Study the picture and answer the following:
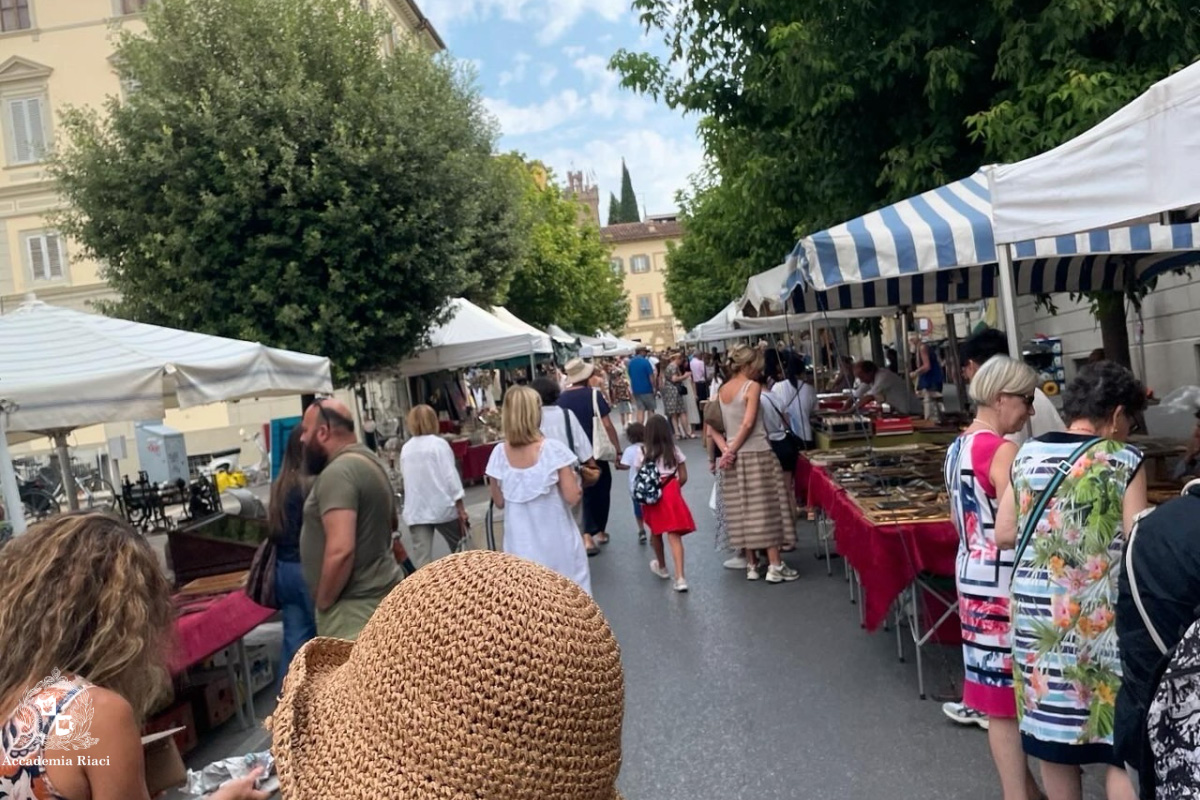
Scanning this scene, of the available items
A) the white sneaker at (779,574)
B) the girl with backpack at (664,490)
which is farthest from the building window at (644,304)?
the white sneaker at (779,574)

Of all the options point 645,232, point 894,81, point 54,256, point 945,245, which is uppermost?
point 645,232

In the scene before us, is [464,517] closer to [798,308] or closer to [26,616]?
[798,308]

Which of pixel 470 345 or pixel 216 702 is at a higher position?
pixel 470 345

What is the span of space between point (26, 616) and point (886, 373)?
39.5 feet

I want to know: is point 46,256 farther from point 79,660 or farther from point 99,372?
point 79,660

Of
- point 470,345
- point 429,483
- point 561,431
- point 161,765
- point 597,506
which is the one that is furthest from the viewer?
point 470,345

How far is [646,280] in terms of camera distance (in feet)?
330

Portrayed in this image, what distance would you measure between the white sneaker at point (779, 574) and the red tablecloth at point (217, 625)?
154 inches

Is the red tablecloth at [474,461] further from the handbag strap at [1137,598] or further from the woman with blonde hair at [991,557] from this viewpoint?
the handbag strap at [1137,598]

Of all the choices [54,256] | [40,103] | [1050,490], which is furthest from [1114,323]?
[40,103]

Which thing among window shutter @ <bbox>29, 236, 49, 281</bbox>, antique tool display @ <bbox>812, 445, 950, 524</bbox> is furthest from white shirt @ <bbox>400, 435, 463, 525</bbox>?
window shutter @ <bbox>29, 236, 49, 281</bbox>

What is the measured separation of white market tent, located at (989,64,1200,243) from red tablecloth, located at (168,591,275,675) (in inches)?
170

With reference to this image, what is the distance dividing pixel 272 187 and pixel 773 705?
491 inches

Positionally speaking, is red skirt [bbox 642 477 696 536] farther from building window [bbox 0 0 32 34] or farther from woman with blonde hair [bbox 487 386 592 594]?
building window [bbox 0 0 32 34]
